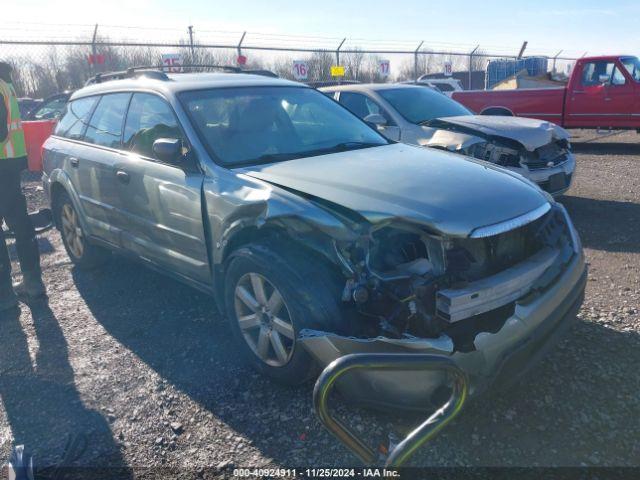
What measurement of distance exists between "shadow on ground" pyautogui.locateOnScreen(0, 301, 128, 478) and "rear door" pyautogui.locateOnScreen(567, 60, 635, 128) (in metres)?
11.2

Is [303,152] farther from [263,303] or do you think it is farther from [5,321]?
[5,321]

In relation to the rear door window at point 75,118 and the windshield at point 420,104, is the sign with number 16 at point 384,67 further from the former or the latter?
the rear door window at point 75,118

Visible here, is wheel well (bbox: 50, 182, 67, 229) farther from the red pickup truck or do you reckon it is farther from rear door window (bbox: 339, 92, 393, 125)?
the red pickup truck

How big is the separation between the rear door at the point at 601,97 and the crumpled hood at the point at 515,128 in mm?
5754

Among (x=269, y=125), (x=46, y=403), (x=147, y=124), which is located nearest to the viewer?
(x=46, y=403)

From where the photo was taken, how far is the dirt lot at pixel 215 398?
2.67m

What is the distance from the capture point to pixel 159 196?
12.6 feet

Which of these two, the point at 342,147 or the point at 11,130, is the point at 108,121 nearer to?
the point at 11,130

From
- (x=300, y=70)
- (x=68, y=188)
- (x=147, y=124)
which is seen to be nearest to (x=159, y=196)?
(x=147, y=124)

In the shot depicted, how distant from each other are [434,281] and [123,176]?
267 cm

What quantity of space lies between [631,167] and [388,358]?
29.1 ft

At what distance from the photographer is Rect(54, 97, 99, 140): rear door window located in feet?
16.6

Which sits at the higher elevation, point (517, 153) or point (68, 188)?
point (68, 188)

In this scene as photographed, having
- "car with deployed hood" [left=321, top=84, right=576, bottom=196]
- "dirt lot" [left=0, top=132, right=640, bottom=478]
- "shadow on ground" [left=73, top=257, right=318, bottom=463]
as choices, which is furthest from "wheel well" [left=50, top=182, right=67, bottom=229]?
"car with deployed hood" [left=321, top=84, right=576, bottom=196]
